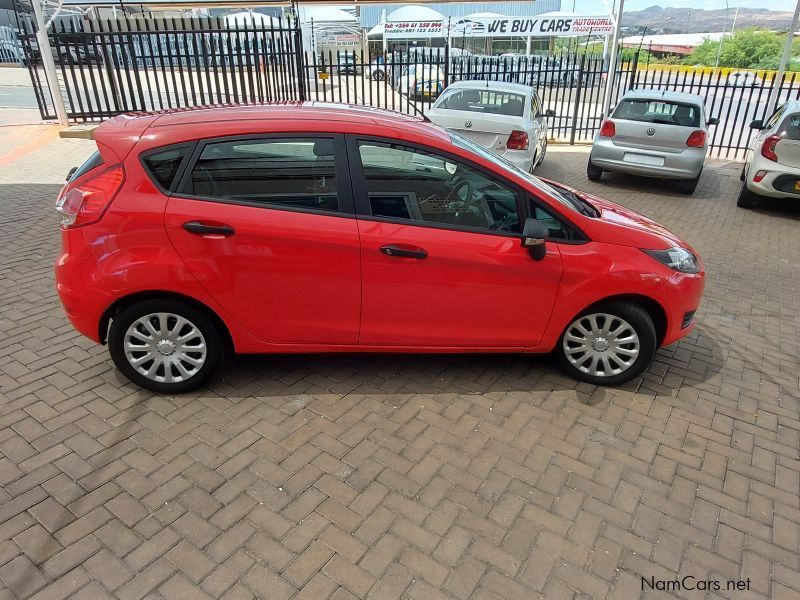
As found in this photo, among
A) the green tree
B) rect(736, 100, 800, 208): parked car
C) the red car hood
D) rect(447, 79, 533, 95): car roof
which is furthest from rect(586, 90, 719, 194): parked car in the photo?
the green tree

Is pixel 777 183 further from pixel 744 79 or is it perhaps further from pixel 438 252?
pixel 438 252

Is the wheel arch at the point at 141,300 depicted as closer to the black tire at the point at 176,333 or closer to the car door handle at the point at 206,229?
the black tire at the point at 176,333

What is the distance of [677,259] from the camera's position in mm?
3604

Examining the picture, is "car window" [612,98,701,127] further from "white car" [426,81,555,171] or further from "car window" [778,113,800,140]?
"white car" [426,81,555,171]

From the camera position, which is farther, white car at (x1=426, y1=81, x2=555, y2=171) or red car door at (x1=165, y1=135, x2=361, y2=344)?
white car at (x1=426, y1=81, x2=555, y2=171)

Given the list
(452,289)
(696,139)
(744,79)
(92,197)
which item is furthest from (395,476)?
(744,79)

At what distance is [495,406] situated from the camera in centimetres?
347

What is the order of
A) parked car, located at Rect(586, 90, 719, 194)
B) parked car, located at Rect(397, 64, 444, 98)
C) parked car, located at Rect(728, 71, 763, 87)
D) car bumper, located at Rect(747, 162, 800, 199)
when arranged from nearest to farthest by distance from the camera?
car bumper, located at Rect(747, 162, 800, 199) < parked car, located at Rect(586, 90, 719, 194) < parked car, located at Rect(397, 64, 444, 98) < parked car, located at Rect(728, 71, 763, 87)

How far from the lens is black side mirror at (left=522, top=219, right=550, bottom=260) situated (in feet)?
10.4

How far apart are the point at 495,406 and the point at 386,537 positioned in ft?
4.04

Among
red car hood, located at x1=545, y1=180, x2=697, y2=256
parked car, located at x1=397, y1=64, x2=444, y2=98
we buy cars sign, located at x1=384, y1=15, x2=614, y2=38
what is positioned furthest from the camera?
we buy cars sign, located at x1=384, y1=15, x2=614, y2=38

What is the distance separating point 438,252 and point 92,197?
1983 mm

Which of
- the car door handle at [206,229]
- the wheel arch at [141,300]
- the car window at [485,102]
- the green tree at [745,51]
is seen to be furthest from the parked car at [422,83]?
the green tree at [745,51]

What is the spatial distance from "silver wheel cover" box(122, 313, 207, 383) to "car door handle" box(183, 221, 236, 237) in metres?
0.54
